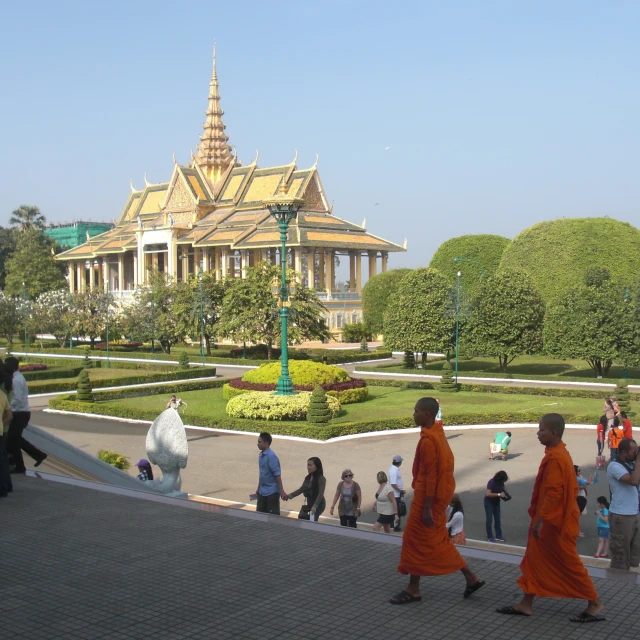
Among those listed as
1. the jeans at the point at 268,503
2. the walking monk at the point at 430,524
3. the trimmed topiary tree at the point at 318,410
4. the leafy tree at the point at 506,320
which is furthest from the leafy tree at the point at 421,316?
the walking monk at the point at 430,524

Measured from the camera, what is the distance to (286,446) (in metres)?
19.3

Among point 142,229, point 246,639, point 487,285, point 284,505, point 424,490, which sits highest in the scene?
point 142,229

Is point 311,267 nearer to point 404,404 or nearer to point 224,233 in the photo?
point 224,233

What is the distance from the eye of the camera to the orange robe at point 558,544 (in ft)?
19.0

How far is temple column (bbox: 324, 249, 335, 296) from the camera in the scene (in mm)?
55469

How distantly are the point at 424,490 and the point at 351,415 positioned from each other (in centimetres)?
1730

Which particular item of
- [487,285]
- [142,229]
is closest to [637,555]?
[487,285]

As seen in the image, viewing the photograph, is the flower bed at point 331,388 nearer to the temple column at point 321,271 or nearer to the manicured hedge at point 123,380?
the manicured hedge at point 123,380

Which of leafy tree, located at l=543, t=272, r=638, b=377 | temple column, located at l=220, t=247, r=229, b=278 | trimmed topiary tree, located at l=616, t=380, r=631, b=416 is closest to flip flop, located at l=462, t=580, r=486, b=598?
trimmed topiary tree, located at l=616, t=380, r=631, b=416

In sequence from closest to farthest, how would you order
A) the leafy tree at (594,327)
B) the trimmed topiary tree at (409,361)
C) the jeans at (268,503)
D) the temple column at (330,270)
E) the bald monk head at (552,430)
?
the bald monk head at (552,430) < the jeans at (268,503) < the leafy tree at (594,327) < the trimmed topiary tree at (409,361) < the temple column at (330,270)

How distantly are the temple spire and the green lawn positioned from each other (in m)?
38.5

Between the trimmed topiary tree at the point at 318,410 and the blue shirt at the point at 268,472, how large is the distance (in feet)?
34.9

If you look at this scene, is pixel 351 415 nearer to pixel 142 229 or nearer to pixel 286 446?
pixel 286 446

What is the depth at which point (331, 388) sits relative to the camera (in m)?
25.1
